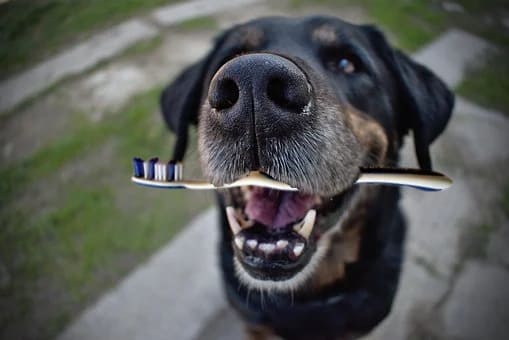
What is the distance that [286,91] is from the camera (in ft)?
3.34

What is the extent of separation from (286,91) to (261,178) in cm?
36

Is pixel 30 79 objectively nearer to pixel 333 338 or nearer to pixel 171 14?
pixel 171 14

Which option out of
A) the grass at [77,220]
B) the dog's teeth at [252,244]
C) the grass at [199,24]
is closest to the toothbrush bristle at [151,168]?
the dog's teeth at [252,244]

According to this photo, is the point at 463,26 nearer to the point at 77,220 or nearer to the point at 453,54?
the point at 453,54

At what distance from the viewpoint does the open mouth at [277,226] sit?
145 centimetres

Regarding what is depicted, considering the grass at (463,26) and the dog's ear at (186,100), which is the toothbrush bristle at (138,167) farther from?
the grass at (463,26)

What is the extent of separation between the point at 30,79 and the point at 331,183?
4.51 metres

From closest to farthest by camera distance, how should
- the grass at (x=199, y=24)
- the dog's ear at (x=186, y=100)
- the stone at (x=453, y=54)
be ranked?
the dog's ear at (x=186, y=100)
the stone at (x=453, y=54)
the grass at (x=199, y=24)

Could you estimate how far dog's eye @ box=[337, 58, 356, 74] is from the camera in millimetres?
1807

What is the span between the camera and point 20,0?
4164 mm

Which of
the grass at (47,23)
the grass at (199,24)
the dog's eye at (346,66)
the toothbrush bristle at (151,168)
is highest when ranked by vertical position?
the dog's eye at (346,66)

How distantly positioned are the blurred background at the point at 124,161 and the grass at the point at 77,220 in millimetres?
12

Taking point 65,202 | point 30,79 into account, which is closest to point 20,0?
point 30,79

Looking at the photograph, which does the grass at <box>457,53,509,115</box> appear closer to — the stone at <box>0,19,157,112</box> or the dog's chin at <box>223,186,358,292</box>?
the dog's chin at <box>223,186,358,292</box>
